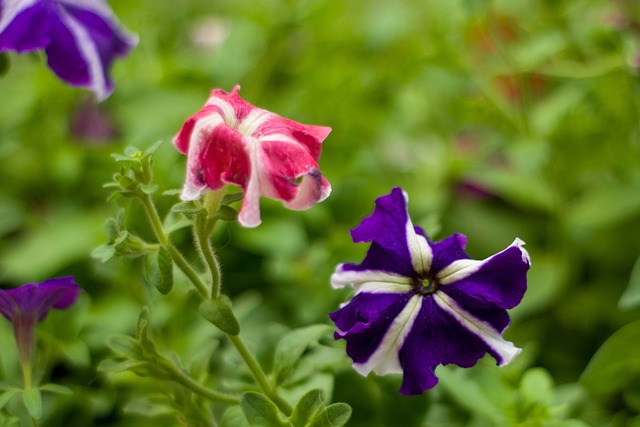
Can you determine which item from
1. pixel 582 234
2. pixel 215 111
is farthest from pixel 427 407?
pixel 582 234

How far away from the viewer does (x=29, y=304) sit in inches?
17.8

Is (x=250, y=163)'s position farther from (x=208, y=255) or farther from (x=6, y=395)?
(x=6, y=395)

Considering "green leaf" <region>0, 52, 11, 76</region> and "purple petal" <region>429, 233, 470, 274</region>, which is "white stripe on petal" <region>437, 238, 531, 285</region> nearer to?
"purple petal" <region>429, 233, 470, 274</region>

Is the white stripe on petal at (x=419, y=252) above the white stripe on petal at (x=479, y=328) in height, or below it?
above

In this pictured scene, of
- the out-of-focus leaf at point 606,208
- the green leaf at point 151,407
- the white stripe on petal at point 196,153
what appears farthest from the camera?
the out-of-focus leaf at point 606,208

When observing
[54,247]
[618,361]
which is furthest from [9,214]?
[618,361]

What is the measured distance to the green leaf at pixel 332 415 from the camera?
0.40m

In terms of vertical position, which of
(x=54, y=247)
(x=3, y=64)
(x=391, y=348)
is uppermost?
(x=3, y=64)

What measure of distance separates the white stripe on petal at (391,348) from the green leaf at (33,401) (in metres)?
0.18

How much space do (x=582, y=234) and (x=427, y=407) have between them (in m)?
0.37

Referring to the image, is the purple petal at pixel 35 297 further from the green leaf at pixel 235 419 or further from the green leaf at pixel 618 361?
the green leaf at pixel 618 361

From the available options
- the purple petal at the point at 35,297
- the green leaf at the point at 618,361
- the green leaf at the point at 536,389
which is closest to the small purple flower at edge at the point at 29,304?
the purple petal at the point at 35,297

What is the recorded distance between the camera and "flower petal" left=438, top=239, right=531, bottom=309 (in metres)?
0.40

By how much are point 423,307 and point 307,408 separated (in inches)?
3.3
